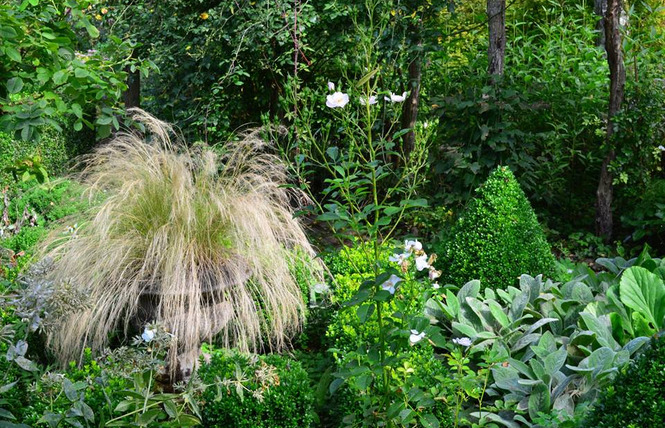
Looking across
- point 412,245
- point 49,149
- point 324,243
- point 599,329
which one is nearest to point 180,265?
point 412,245

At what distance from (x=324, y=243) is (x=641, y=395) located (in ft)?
11.3

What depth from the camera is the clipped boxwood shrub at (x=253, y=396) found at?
255 cm

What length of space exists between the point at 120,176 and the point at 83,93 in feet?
3.83

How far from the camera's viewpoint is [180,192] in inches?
128

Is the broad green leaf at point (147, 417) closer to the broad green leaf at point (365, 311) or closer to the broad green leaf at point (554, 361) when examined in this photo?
the broad green leaf at point (365, 311)

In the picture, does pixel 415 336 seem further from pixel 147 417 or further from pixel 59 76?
pixel 59 76

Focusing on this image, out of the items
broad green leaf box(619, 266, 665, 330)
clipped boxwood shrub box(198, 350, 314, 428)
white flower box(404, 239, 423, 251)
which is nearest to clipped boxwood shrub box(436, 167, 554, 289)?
broad green leaf box(619, 266, 665, 330)

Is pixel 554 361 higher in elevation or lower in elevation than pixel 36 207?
lower

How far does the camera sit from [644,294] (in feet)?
9.50

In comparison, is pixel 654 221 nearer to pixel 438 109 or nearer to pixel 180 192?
pixel 438 109

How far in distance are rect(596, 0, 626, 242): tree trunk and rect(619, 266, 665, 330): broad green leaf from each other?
2.01 m

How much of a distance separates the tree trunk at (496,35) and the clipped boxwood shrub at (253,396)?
3202 millimetres

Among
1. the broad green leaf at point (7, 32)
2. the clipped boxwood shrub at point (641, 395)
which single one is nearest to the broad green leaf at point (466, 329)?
the clipped boxwood shrub at point (641, 395)

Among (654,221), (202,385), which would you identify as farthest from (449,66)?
(202,385)
